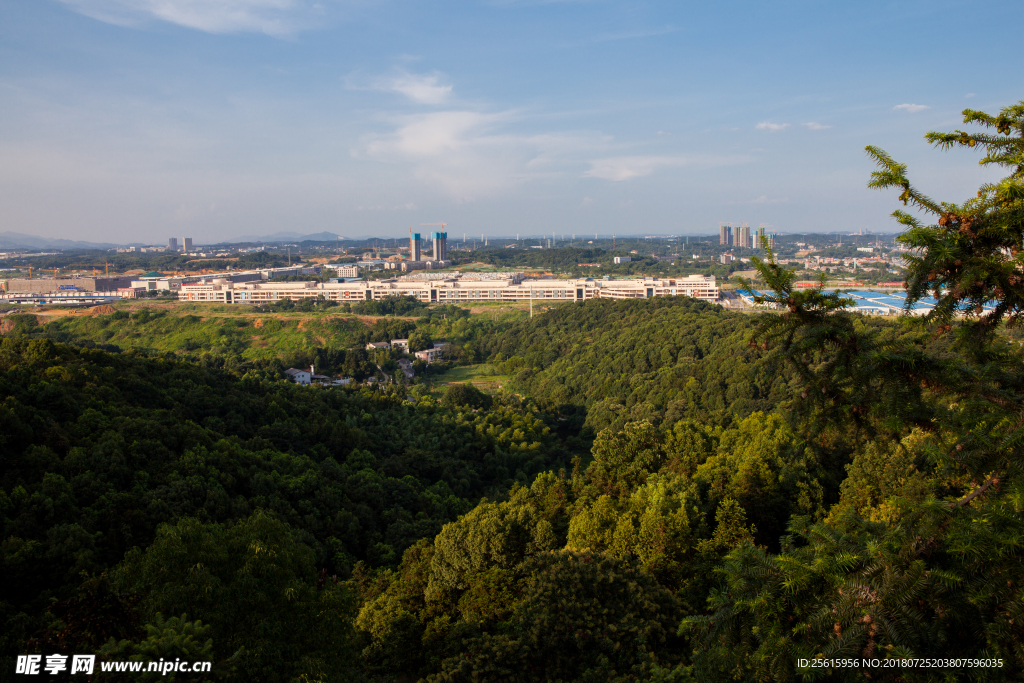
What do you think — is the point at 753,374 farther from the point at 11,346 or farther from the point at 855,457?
the point at 11,346

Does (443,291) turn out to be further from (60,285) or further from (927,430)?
(927,430)

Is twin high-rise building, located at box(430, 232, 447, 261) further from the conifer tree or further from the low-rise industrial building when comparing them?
the conifer tree

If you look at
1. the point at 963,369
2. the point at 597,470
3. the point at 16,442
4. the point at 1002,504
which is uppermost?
the point at 963,369

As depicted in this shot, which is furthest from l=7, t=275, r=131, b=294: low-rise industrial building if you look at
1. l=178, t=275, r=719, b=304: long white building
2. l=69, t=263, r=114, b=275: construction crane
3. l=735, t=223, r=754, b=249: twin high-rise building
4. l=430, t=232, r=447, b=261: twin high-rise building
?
l=735, t=223, r=754, b=249: twin high-rise building

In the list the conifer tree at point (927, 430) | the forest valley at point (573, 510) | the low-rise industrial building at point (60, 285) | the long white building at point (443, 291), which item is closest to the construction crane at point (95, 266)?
the low-rise industrial building at point (60, 285)

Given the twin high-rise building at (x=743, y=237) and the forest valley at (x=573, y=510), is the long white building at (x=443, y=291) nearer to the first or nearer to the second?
the forest valley at (x=573, y=510)

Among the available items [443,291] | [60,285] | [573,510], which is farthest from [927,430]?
[60,285]

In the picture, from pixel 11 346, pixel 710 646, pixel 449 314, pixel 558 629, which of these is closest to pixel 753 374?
pixel 710 646
